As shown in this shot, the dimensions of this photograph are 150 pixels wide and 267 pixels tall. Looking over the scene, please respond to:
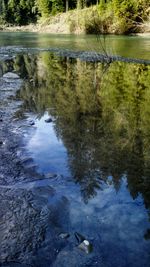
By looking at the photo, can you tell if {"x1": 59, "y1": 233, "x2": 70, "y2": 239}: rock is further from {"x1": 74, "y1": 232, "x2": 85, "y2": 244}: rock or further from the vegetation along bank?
the vegetation along bank

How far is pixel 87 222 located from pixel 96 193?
1012 millimetres

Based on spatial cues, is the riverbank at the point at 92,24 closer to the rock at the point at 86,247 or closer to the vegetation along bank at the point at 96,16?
the vegetation along bank at the point at 96,16

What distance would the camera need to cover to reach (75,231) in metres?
5.15

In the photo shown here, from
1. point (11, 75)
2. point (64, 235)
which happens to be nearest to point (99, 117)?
point (64, 235)

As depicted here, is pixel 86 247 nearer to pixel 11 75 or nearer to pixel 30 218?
pixel 30 218

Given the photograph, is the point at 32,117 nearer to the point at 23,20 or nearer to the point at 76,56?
the point at 76,56

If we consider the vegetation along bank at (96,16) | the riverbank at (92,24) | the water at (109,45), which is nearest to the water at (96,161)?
the water at (109,45)

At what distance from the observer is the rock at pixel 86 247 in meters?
4.71

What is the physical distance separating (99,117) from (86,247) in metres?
6.58

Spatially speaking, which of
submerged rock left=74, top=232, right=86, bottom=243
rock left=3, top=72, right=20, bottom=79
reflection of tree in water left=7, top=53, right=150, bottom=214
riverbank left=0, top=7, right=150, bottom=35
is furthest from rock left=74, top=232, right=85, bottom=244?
riverbank left=0, top=7, right=150, bottom=35

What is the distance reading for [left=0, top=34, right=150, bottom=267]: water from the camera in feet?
15.9

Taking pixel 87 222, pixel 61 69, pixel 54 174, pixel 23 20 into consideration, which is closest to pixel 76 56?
pixel 61 69

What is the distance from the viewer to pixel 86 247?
4.75 m

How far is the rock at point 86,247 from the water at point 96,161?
74 millimetres
